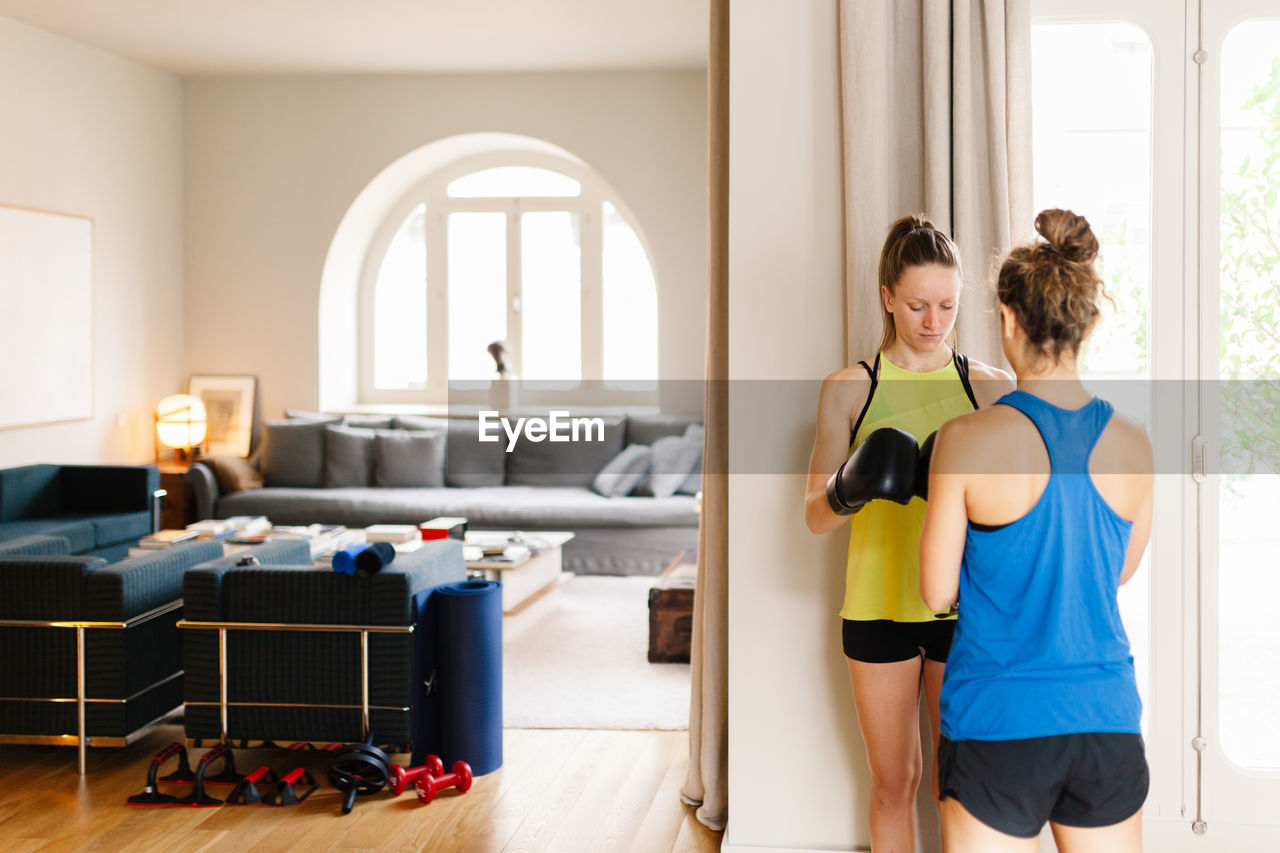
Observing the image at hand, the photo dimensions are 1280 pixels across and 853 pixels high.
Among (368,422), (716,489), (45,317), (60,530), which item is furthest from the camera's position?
(368,422)

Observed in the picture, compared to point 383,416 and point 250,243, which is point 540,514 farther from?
point 250,243

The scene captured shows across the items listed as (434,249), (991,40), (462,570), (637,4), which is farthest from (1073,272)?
(434,249)

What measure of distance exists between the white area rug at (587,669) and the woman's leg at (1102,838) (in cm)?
238

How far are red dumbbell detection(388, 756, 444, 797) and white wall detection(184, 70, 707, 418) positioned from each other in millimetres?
4643

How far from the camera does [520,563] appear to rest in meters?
5.23

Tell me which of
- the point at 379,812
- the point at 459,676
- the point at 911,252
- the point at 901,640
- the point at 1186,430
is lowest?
the point at 379,812

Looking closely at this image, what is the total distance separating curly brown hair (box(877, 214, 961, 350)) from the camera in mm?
2105

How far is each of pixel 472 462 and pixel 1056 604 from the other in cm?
602

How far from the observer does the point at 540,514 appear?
657 centimetres

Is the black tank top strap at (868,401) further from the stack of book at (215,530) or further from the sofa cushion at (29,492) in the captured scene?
the sofa cushion at (29,492)

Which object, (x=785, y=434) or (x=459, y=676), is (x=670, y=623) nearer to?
(x=459, y=676)

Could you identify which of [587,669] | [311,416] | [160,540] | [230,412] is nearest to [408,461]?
[311,416]

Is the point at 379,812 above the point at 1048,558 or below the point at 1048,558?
below

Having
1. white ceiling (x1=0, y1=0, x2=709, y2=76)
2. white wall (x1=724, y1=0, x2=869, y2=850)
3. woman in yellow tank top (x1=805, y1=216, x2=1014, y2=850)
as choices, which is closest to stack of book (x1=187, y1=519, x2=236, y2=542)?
white ceiling (x1=0, y1=0, x2=709, y2=76)
